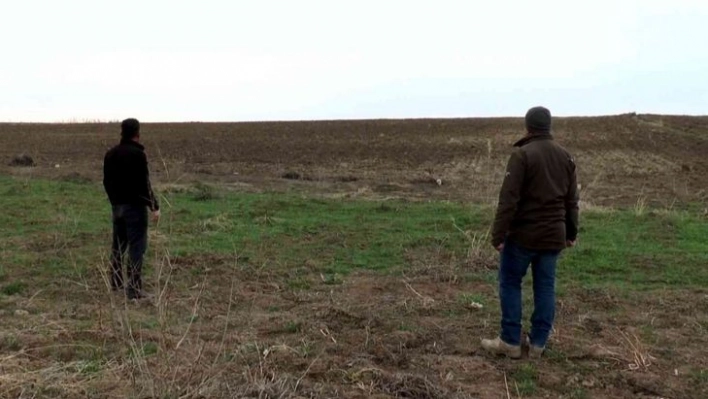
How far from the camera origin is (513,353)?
5875 millimetres

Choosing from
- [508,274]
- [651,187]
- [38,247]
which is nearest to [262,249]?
[38,247]

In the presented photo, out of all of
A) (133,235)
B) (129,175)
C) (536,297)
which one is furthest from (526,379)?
(129,175)

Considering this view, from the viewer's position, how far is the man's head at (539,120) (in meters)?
5.70

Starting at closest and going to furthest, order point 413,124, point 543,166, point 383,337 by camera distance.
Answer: point 543,166
point 383,337
point 413,124

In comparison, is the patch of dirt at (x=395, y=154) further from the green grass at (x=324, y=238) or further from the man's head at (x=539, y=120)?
the man's head at (x=539, y=120)

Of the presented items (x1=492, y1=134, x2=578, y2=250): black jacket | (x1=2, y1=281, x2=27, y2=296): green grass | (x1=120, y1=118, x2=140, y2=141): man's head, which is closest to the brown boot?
(x1=492, y1=134, x2=578, y2=250): black jacket

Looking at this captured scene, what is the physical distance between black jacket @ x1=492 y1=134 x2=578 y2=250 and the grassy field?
3.10 ft

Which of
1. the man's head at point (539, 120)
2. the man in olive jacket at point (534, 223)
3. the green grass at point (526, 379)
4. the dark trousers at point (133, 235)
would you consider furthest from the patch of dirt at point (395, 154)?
the green grass at point (526, 379)

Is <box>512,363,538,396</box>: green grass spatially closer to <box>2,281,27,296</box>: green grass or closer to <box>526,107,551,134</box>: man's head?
<box>526,107,551,134</box>: man's head

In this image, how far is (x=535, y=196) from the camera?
5.67 metres

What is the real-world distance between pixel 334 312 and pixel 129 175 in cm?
251

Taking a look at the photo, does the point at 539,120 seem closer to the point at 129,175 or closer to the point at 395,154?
the point at 129,175

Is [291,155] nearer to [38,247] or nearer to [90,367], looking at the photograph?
[38,247]

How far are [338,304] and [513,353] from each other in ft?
6.93
